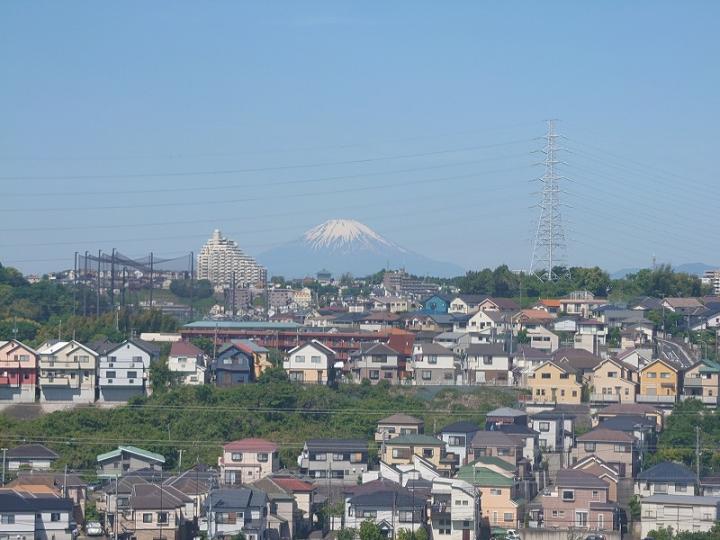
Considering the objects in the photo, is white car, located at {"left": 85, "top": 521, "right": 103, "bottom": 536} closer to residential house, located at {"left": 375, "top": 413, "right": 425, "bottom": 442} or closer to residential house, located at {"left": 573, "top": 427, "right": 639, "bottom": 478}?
residential house, located at {"left": 375, "top": 413, "right": 425, "bottom": 442}

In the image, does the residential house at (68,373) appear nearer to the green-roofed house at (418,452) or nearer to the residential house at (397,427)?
the residential house at (397,427)

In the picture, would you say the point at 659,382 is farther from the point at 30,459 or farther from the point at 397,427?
the point at 30,459

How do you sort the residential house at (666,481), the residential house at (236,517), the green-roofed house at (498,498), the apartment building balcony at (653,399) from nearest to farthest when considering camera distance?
the residential house at (236,517) → the green-roofed house at (498,498) → the residential house at (666,481) → the apartment building balcony at (653,399)

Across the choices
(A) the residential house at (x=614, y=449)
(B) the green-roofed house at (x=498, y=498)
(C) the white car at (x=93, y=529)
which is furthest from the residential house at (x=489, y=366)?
(C) the white car at (x=93, y=529)

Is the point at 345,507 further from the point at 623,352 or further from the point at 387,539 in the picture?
the point at 623,352

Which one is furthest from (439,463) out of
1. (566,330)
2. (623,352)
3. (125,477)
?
(566,330)

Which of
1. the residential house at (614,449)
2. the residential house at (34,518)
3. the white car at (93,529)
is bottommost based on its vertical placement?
the white car at (93,529)
